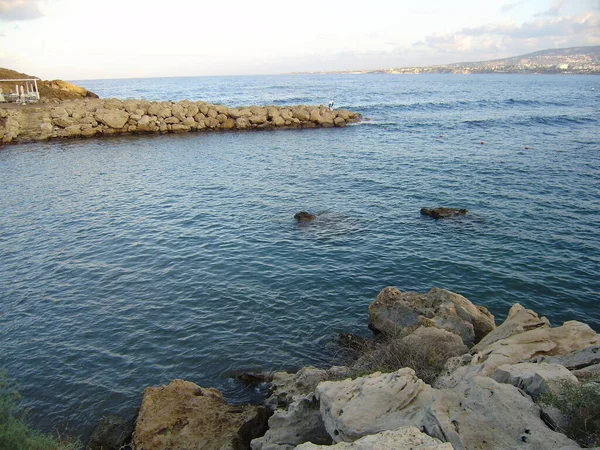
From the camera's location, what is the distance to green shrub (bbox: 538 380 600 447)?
8.27 m

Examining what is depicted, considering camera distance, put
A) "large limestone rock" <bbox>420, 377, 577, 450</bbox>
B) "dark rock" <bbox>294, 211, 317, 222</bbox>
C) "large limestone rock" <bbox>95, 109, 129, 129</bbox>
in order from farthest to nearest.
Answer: "large limestone rock" <bbox>95, 109, 129, 129</bbox>
"dark rock" <bbox>294, 211, 317, 222</bbox>
"large limestone rock" <bbox>420, 377, 577, 450</bbox>

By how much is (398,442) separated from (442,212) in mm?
24920

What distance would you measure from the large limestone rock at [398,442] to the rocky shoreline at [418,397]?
2cm

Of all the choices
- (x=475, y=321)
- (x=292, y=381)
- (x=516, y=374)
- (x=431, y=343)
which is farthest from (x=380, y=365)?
(x=475, y=321)

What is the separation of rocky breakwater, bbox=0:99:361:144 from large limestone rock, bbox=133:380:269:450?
6012 cm

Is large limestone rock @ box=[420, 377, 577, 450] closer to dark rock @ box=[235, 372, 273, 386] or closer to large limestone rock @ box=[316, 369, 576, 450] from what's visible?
large limestone rock @ box=[316, 369, 576, 450]

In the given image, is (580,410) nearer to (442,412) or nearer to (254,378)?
(442,412)

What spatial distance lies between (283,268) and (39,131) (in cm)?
5534

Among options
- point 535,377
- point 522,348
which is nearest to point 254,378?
point 522,348

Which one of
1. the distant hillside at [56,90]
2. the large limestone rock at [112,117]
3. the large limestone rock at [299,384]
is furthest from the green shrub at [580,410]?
the distant hillside at [56,90]

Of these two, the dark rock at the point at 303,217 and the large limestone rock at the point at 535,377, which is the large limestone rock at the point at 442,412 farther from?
the dark rock at the point at 303,217

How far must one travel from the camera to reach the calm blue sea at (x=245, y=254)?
58.9 feet

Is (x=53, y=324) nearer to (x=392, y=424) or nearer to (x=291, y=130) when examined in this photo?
(x=392, y=424)

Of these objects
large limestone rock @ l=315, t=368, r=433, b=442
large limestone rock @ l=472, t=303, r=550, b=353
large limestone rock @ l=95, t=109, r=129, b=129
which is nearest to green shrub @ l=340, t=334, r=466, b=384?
large limestone rock @ l=472, t=303, r=550, b=353
